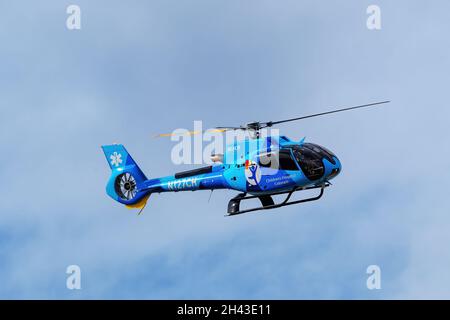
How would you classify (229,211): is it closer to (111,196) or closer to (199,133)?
(199,133)

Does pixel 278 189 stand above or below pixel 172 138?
below

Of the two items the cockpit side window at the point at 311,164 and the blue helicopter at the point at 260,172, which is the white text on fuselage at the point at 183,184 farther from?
the cockpit side window at the point at 311,164

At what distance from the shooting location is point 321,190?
104ft

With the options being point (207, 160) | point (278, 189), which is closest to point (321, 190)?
point (278, 189)

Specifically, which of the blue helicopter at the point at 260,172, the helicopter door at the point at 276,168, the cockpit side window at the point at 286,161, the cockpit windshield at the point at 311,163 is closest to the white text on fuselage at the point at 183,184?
the blue helicopter at the point at 260,172

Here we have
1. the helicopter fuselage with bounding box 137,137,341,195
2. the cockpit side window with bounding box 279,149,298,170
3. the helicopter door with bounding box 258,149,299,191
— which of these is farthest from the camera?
the helicopter door with bounding box 258,149,299,191

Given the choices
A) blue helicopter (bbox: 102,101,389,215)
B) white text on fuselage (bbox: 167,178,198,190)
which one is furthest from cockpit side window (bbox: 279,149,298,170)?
white text on fuselage (bbox: 167,178,198,190)

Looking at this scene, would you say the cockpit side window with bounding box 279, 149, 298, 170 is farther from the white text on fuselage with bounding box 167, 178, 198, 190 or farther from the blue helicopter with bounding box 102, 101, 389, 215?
the white text on fuselage with bounding box 167, 178, 198, 190

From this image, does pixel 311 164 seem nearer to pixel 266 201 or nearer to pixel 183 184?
pixel 266 201

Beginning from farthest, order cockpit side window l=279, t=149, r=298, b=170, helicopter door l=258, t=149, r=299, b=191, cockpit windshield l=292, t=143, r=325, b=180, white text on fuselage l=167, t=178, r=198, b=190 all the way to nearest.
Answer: white text on fuselage l=167, t=178, r=198, b=190, helicopter door l=258, t=149, r=299, b=191, cockpit side window l=279, t=149, r=298, b=170, cockpit windshield l=292, t=143, r=325, b=180

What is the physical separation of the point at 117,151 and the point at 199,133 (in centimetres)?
846

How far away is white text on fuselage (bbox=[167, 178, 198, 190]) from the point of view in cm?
3491

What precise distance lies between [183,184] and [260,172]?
16.4 feet

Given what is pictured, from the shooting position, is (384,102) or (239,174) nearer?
(384,102)
